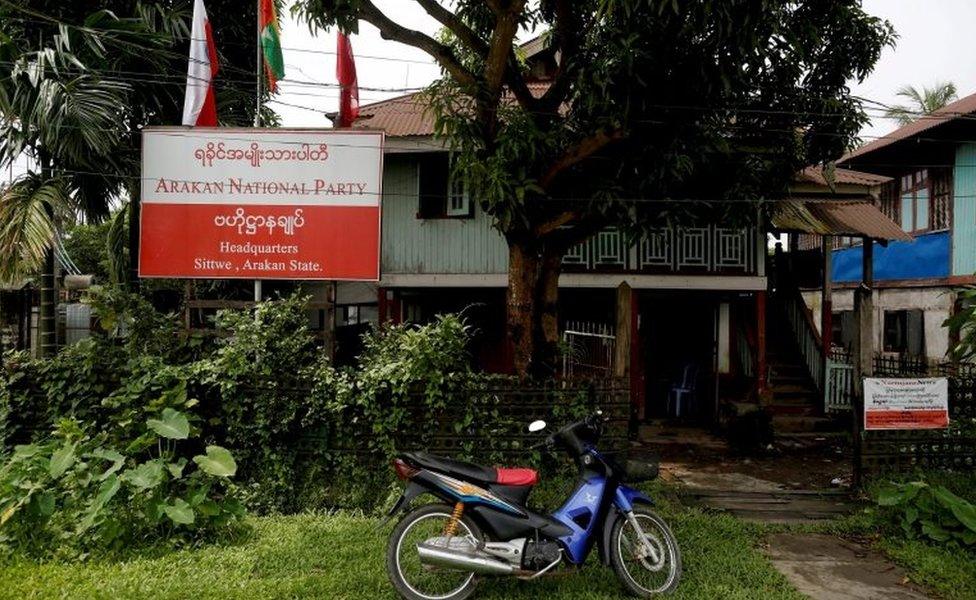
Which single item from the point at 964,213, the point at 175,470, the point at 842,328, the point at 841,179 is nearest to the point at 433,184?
the point at 841,179

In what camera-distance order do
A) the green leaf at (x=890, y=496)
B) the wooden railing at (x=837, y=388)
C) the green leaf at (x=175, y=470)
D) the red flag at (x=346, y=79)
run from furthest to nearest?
the wooden railing at (x=837, y=388)
the red flag at (x=346, y=79)
the green leaf at (x=890, y=496)
the green leaf at (x=175, y=470)

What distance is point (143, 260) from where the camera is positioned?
7.88m

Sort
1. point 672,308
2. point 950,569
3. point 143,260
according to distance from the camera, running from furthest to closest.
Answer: point 672,308, point 143,260, point 950,569

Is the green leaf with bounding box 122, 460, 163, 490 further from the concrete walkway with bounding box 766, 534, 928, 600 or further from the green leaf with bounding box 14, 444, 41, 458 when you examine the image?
the concrete walkway with bounding box 766, 534, 928, 600

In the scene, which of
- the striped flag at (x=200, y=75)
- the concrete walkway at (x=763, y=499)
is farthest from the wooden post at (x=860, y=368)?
the striped flag at (x=200, y=75)

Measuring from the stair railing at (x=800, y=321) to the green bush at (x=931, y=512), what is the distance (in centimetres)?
697

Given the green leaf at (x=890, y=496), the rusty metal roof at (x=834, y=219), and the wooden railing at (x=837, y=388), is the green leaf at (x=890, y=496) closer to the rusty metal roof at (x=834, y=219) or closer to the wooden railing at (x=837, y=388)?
the rusty metal roof at (x=834, y=219)

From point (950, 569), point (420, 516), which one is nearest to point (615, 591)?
point (420, 516)

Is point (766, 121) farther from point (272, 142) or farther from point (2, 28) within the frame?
point (2, 28)

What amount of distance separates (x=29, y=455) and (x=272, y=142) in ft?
13.1

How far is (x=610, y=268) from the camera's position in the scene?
1206cm

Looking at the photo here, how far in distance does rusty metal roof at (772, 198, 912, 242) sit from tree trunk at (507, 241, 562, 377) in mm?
4593

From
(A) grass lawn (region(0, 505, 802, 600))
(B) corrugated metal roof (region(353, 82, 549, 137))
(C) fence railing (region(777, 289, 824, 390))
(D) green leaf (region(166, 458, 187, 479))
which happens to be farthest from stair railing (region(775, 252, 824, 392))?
(D) green leaf (region(166, 458, 187, 479))

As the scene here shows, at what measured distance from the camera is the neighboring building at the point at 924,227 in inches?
571
